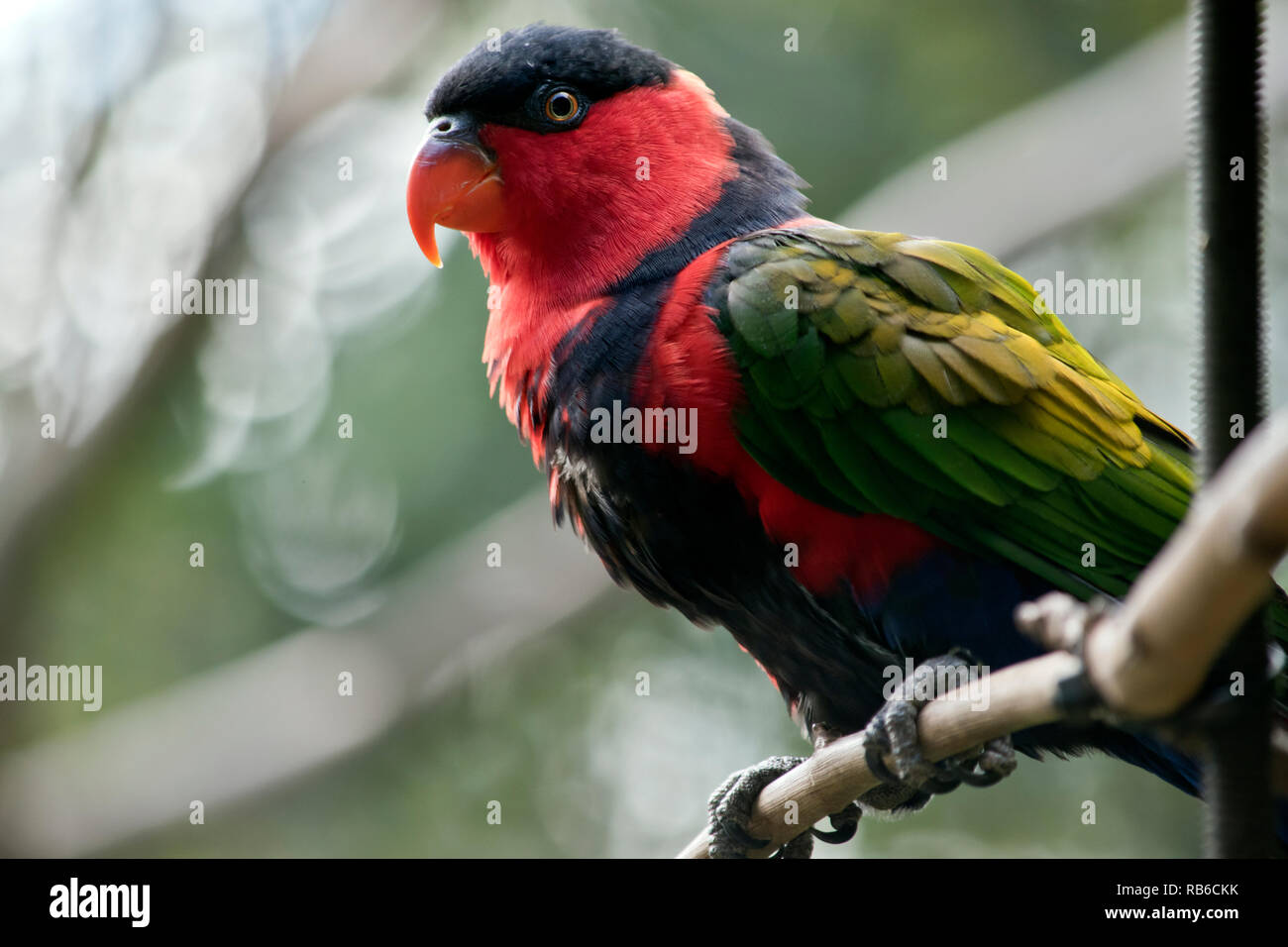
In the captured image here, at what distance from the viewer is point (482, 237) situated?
3.29 meters

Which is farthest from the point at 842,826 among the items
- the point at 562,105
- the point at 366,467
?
the point at 366,467

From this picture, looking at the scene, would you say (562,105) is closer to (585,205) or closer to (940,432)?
(585,205)

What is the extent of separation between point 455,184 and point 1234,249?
7.96ft

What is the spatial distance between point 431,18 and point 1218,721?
19.4ft

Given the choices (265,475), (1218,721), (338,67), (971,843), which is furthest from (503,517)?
(1218,721)

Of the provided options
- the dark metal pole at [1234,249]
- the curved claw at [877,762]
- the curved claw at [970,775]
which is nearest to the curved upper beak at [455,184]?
the curved claw at [877,762]

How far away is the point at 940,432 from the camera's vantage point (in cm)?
254

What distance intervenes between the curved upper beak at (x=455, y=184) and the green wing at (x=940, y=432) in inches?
35.0

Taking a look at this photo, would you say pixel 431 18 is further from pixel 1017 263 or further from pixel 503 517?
pixel 1017 263

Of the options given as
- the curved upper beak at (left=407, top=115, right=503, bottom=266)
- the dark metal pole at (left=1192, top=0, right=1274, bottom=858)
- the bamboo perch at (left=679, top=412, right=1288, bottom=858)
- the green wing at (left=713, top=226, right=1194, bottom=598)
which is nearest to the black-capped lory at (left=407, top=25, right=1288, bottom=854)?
the green wing at (left=713, top=226, right=1194, bottom=598)

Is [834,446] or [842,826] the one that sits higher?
[834,446]

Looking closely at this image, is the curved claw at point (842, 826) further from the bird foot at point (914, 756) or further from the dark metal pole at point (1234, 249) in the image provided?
the dark metal pole at point (1234, 249)
